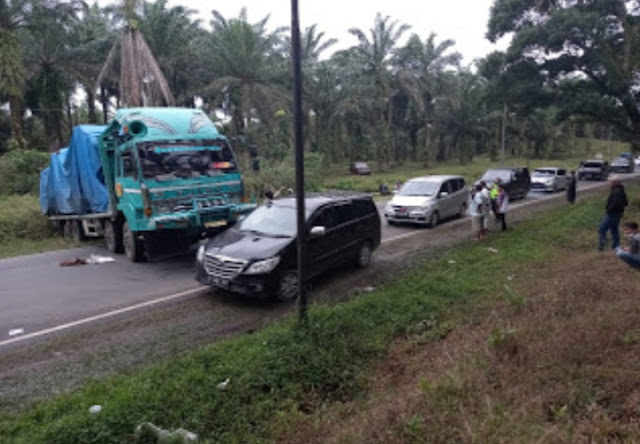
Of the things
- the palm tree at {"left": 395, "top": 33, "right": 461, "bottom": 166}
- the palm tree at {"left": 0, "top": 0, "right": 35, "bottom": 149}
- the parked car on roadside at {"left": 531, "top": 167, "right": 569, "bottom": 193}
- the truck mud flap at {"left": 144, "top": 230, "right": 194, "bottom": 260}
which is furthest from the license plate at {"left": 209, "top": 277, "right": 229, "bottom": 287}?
the palm tree at {"left": 395, "top": 33, "right": 461, "bottom": 166}

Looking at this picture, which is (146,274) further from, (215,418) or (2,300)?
(215,418)

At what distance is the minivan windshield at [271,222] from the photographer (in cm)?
790

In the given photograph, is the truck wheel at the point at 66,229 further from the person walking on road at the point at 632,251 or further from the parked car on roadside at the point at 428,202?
the person walking on road at the point at 632,251

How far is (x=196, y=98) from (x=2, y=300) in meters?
28.2

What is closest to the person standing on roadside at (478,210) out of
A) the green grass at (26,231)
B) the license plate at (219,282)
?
the license plate at (219,282)

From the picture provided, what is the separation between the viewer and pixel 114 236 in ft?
37.6

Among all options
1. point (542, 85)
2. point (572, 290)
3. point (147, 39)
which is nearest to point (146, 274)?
point (572, 290)

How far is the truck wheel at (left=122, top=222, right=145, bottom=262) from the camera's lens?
10375 mm

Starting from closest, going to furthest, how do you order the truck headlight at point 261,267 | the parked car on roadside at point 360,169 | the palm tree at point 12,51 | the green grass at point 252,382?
the green grass at point 252,382 < the truck headlight at point 261,267 < the palm tree at point 12,51 < the parked car on roadside at point 360,169

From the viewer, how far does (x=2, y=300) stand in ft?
26.7

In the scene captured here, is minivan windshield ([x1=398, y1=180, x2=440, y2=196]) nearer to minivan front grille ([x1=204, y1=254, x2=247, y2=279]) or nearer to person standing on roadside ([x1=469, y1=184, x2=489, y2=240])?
person standing on roadside ([x1=469, y1=184, x2=489, y2=240])

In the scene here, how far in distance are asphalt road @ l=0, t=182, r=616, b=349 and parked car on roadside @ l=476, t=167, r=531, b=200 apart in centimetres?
1586

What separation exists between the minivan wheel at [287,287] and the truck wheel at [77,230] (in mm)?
8700

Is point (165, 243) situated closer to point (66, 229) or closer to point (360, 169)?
point (66, 229)
